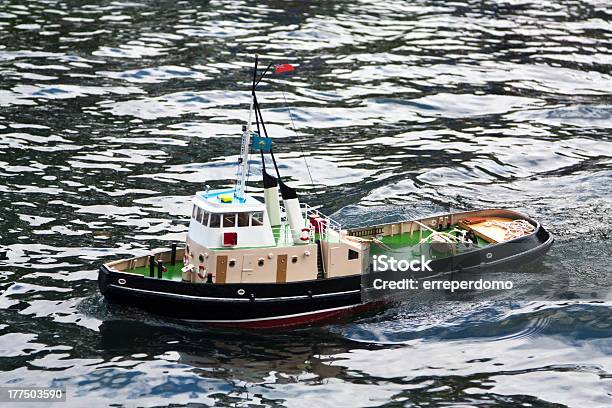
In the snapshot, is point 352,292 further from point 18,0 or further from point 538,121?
point 18,0

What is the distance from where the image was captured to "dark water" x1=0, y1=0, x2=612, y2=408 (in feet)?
99.7

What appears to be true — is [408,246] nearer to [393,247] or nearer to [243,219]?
[393,247]

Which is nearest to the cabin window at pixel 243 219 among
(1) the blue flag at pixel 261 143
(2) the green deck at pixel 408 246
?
(1) the blue flag at pixel 261 143

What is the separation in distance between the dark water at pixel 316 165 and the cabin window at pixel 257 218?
3.90 m

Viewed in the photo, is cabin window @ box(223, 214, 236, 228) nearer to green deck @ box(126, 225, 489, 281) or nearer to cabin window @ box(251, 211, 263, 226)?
cabin window @ box(251, 211, 263, 226)

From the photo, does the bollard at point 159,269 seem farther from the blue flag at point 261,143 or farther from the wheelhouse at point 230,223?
the blue flag at point 261,143

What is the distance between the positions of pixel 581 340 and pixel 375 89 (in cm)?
3049

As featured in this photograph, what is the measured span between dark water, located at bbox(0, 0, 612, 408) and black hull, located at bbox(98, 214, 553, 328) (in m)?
0.66

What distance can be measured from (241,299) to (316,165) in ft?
57.1

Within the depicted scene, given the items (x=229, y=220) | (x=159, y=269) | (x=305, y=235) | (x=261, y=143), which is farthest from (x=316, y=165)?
(x=159, y=269)

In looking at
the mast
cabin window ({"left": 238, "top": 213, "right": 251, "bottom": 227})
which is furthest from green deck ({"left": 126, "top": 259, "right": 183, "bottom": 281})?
the mast

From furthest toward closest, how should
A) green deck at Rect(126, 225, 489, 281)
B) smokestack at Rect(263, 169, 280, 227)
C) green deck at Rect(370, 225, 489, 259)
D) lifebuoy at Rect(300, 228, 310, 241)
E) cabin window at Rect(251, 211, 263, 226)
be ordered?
green deck at Rect(370, 225, 489, 259), green deck at Rect(126, 225, 489, 281), smokestack at Rect(263, 169, 280, 227), lifebuoy at Rect(300, 228, 310, 241), cabin window at Rect(251, 211, 263, 226)

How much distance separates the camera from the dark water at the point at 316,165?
3038cm

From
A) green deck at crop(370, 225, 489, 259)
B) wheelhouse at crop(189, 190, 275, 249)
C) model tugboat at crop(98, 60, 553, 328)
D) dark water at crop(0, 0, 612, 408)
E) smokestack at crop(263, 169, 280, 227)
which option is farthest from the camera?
green deck at crop(370, 225, 489, 259)
